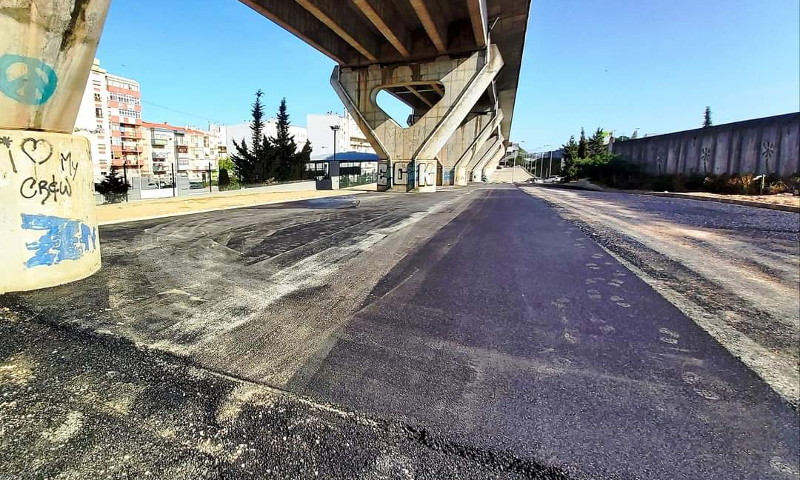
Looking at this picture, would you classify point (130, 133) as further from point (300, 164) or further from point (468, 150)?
point (468, 150)

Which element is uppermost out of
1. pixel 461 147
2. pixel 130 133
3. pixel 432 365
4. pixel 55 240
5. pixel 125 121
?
pixel 125 121

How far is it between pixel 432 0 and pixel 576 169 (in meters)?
41.4

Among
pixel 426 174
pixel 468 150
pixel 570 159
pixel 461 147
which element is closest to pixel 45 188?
pixel 426 174

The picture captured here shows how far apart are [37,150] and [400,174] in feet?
86.5

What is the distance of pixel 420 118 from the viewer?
29.1 metres

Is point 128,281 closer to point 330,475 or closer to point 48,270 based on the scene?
point 48,270

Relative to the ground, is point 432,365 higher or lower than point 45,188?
lower

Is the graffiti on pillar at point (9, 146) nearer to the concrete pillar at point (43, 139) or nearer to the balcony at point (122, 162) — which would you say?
the concrete pillar at point (43, 139)

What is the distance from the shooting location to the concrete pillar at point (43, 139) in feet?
12.1

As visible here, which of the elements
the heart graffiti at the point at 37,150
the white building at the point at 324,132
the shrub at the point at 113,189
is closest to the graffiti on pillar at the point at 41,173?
the heart graffiti at the point at 37,150

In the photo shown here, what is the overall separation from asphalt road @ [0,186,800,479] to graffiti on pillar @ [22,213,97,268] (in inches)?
14.6

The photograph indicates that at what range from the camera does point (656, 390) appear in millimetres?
2385

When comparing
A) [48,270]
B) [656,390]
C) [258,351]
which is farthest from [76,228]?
[656,390]

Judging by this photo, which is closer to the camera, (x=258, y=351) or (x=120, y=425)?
(x=120, y=425)
